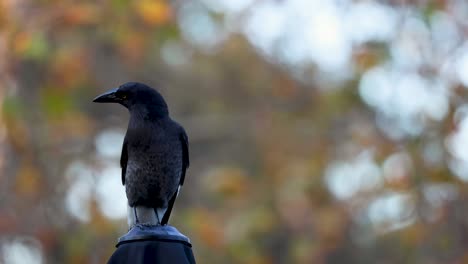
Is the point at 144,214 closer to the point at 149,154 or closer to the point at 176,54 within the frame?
the point at 149,154

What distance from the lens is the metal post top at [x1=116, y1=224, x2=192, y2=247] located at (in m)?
3.52

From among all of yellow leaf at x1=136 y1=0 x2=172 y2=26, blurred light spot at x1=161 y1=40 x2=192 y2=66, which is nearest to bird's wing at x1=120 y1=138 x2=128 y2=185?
yellow leaf at x1=136 y1=0 x2=172 y2=26

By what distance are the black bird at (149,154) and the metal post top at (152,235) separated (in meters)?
0.57

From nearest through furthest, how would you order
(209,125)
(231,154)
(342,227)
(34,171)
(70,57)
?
(34,171), (70,57), (342,227), (209,125), (231,154)

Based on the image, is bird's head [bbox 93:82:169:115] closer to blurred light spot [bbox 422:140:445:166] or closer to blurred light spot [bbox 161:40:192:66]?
blurred light spot [bbox 422:140:445:166]

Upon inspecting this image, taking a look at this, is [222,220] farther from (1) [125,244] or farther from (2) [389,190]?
(1) [125,244]

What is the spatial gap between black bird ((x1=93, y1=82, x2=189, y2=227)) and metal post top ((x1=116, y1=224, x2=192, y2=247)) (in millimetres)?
572

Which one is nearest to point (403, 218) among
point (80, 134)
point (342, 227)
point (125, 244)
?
point (342, 227)

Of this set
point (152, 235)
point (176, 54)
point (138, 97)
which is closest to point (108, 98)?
point (138, 97)

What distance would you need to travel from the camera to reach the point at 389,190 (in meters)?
11.9

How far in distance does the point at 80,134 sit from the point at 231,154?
3.40 meters

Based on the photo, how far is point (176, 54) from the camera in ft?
51.3

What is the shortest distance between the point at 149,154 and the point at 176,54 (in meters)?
11.5

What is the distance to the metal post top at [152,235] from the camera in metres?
3.52
